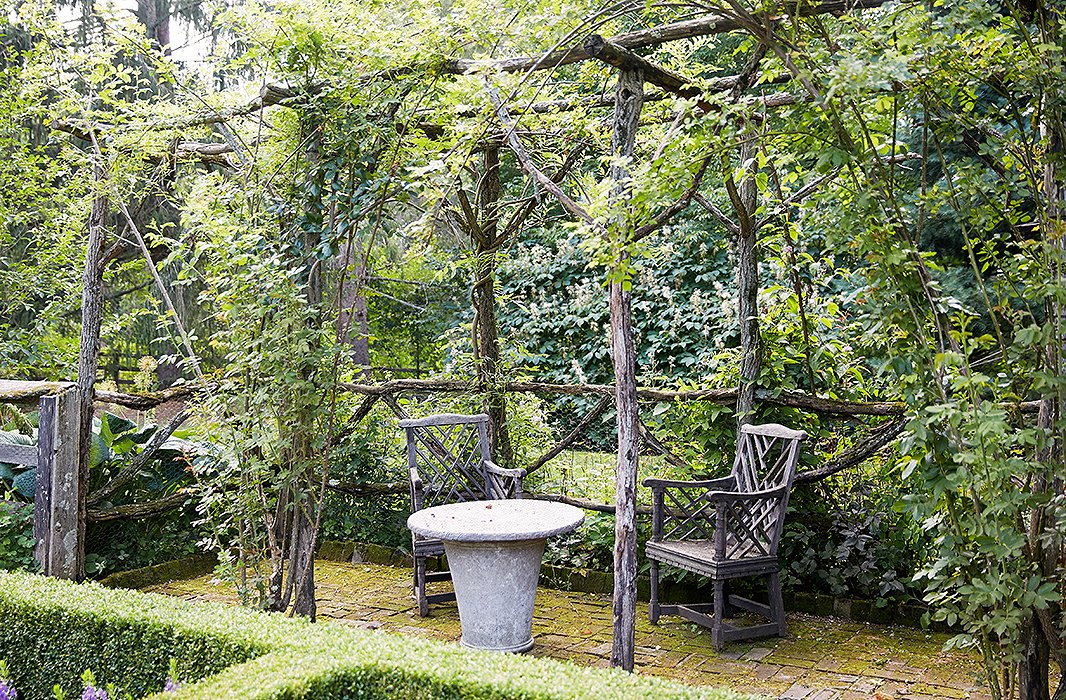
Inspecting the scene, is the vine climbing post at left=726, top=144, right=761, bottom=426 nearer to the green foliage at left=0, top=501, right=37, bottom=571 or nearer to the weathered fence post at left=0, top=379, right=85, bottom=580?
the weathered fence post at left=0, top=379, right=85, bottom=580

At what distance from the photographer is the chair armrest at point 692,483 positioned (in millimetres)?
5195

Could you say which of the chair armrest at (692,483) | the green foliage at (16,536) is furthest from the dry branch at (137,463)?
the chair armrest at (692,483)

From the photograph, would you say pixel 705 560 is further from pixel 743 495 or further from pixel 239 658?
pixel 239 658

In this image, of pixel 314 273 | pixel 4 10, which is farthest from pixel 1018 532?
pixel 4 10

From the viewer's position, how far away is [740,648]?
4.99 m

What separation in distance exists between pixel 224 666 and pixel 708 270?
25.5 ft

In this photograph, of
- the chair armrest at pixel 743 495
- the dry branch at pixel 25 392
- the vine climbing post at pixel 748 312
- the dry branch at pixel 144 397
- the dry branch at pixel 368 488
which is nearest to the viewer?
the chair armrest at pixel 743 495

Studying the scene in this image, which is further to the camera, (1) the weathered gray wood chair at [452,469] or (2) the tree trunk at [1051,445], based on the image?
(1) the weathered gray wood chair at [452,469]

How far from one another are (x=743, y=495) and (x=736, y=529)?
28 cm

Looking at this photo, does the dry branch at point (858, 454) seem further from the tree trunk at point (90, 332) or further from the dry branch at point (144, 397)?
the tree trunk at point (90, 332)

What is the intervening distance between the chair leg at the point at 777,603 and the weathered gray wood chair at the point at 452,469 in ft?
5.48

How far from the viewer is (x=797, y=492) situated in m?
5.66

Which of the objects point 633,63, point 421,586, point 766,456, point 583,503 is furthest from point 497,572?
point 633,63

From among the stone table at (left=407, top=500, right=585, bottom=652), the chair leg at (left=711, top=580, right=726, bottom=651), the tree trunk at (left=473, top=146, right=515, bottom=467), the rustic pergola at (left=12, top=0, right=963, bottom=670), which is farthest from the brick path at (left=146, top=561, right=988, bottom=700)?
the tree trunk at (left=473, top=146, right=515, bottom=467)
